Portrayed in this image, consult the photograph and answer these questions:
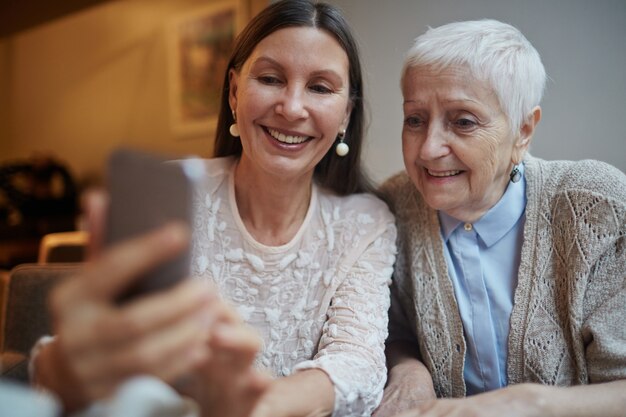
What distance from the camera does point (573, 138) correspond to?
5.69ft

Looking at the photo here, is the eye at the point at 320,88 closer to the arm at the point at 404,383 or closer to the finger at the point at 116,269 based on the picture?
the arm at the point at 404,383

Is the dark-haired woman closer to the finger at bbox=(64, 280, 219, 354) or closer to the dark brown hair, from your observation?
the dark brown hair

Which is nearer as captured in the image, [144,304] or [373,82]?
[144,304]

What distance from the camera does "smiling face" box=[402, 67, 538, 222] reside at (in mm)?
1249

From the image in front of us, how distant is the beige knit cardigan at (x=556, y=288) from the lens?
3.94ft

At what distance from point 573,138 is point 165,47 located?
8.74ft

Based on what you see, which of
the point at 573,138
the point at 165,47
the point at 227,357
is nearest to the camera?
the point at 227,357

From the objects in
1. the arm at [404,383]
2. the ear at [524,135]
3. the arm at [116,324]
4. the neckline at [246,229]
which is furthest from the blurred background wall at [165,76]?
the arm at [404,383]

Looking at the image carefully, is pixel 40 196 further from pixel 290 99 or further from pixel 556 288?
pixel 556 288

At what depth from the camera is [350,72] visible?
137 centimetres

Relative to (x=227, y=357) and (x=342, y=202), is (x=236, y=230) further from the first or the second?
(x=227, y=357)

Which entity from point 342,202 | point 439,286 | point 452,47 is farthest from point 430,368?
point 452,47

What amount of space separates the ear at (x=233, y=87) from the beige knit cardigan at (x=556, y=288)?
0.53 meters

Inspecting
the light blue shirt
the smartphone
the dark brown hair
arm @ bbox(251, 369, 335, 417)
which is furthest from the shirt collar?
the smartphone
